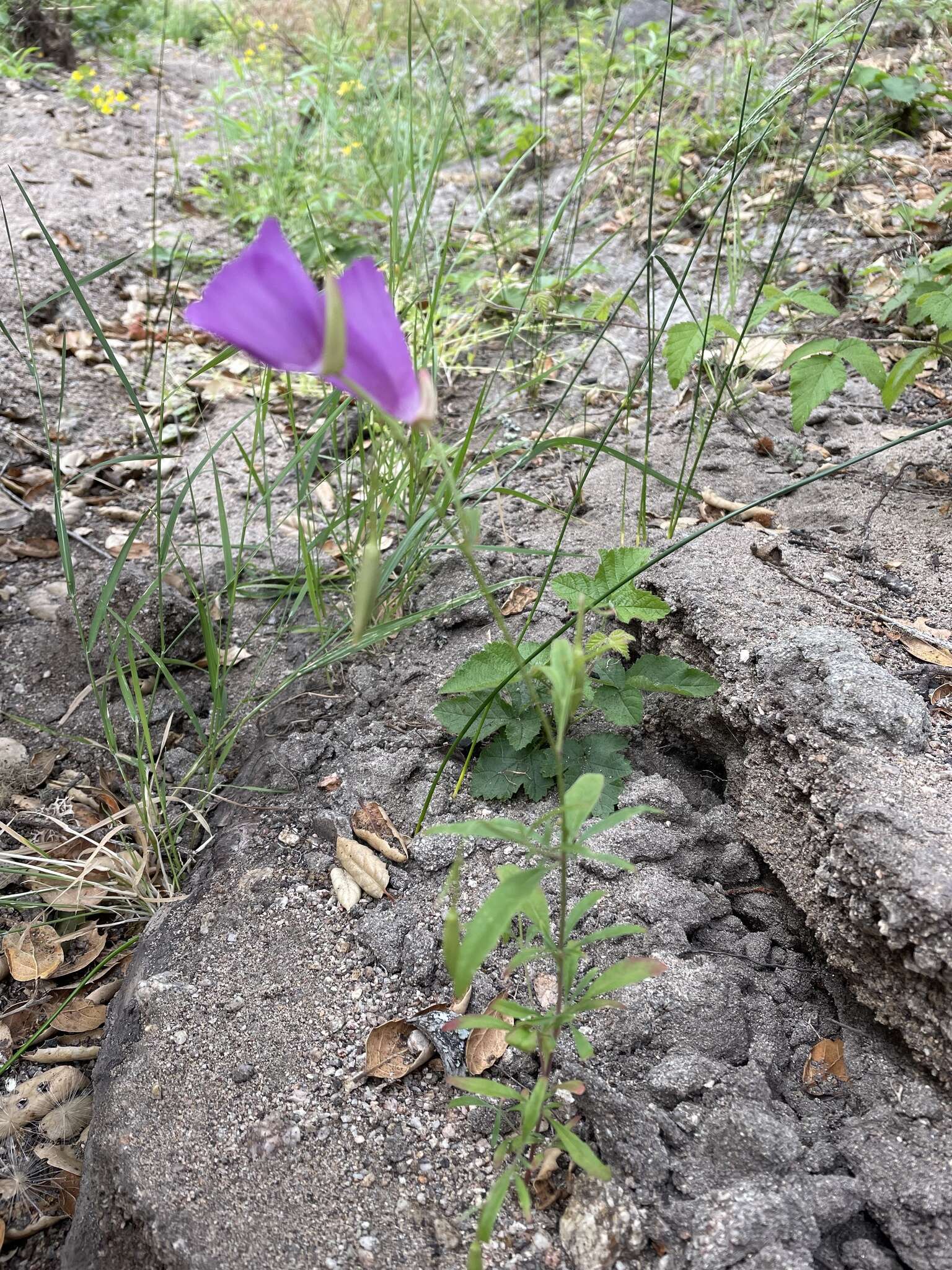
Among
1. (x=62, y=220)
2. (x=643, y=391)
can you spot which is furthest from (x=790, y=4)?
(x=62, y=220)

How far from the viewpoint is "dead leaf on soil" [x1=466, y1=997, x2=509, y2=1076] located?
3.71ft

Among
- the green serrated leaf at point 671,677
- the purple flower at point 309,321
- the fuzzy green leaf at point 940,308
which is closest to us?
the purple flower at point 309,321

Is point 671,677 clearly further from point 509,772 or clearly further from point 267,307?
point 267,307

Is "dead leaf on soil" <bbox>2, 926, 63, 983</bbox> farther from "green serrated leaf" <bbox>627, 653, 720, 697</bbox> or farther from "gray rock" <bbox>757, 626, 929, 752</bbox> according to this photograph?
"gray rock" <bbox>757, 626, 929, 752</bbox>

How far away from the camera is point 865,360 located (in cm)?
169

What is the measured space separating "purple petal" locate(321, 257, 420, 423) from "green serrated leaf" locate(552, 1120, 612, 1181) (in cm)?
72

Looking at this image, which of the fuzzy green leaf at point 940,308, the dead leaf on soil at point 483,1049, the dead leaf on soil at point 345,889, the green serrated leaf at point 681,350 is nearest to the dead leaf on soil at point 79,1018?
the dead leaf on soil at point 345,889

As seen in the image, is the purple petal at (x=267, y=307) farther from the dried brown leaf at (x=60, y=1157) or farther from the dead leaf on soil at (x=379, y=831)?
the dried brown leaf at (x=60, y=1157)

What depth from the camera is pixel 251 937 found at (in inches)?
52.1

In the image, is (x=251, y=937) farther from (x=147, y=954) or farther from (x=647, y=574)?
(x=647, y=574)

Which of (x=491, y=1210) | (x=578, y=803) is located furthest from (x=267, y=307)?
(x=491, y=1210)

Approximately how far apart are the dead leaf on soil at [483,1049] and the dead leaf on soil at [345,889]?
289 millimetres

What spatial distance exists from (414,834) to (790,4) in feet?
15.1

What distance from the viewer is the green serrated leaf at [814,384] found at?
1.72m
